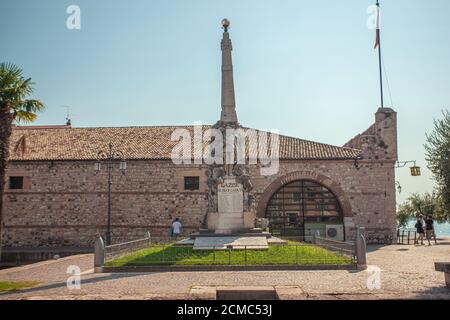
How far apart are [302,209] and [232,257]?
13.1 m

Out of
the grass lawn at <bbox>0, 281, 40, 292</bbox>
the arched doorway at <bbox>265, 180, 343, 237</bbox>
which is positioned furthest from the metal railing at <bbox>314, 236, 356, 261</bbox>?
the grass lawn at <bbox>0, 281, 40, 292</bbox>

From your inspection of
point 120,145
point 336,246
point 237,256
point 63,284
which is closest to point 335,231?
point 336,246

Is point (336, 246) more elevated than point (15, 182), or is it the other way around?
point (15, 182)

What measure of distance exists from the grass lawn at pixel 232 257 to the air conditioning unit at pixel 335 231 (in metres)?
10.5

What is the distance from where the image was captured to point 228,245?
47.8 ft

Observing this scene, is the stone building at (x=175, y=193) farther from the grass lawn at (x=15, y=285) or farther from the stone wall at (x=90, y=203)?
the grass lawn at (x=15, y=285)

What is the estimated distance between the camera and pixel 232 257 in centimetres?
1351

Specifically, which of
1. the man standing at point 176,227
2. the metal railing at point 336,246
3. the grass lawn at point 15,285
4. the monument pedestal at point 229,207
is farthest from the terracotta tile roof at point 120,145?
the grass lawn at point 15,285

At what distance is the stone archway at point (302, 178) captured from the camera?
84.0ft

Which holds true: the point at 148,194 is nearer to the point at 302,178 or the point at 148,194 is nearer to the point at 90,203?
the point at 90,203

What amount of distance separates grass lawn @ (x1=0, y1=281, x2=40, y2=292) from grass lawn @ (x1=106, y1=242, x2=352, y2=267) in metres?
2.45
